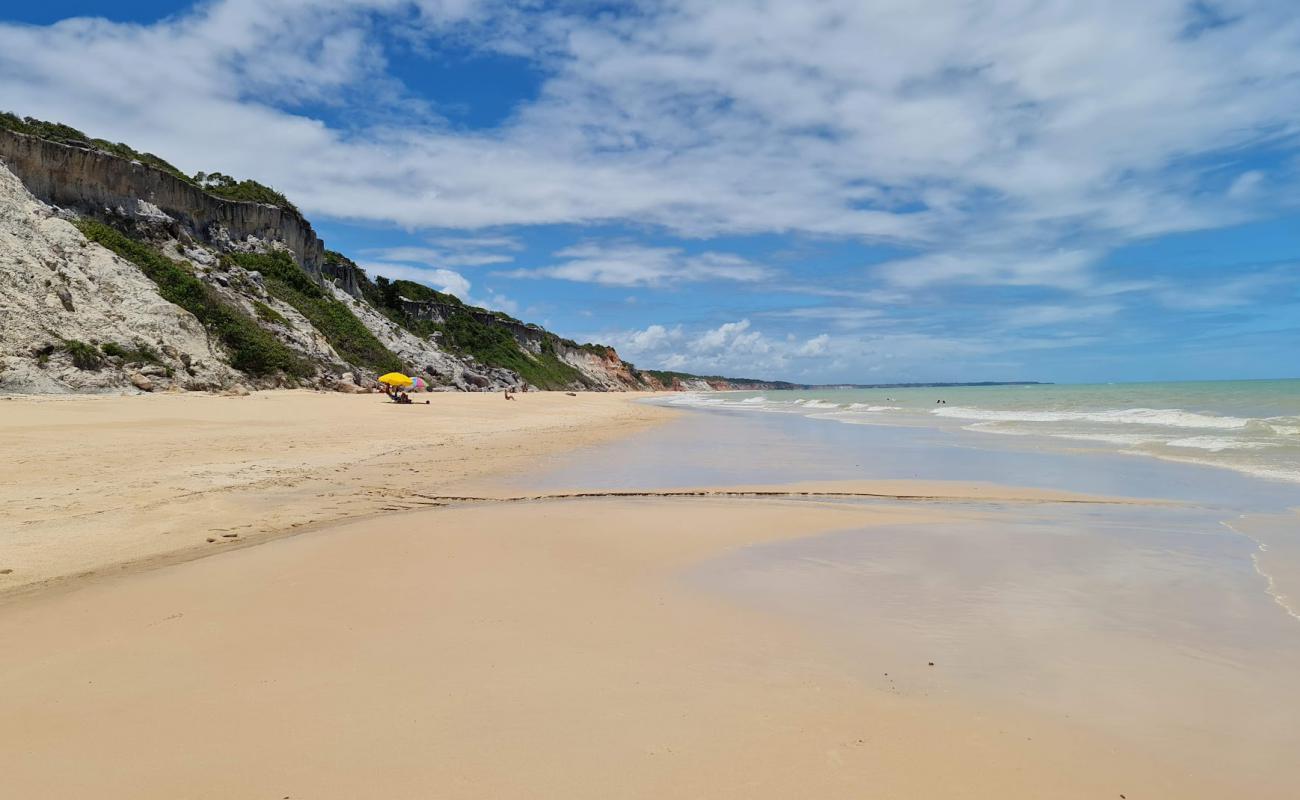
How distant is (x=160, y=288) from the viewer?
100 ft

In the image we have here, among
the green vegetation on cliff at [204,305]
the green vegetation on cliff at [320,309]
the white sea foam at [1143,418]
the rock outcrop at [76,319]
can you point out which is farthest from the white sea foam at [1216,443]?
the green vegetation on cliff at [320,309]

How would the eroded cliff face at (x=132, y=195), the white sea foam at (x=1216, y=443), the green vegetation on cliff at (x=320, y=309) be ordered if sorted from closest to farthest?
the white sea foam at (x=1216, y=443) → the eroded cliff face at (x=132, y=195) → the green vegetation on cliff at (x=320, y=309)

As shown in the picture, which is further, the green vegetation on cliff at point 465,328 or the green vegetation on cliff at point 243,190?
the green vegetation on cliff at point 465,328

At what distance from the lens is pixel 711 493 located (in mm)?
10469

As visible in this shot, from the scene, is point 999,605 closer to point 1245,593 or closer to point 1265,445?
point 1245,593

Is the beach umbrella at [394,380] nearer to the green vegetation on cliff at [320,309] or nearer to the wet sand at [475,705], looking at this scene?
the green vegetation on cliff at [320,309]

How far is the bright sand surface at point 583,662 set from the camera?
9.11 feet

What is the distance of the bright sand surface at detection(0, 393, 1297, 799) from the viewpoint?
2.78 meters

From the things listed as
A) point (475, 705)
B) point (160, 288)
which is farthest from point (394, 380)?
point (475, 705)

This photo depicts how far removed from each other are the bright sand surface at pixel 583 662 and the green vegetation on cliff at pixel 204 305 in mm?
25657

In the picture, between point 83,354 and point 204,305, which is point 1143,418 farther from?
point 204,305

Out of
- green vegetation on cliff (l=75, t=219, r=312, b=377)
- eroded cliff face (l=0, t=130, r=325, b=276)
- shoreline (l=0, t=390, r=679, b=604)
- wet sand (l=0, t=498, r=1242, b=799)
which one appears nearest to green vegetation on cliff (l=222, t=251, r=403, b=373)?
eroded cliff face (l=0, t=130, r=325, b=276)

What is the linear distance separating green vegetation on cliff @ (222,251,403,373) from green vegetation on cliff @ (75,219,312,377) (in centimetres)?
918

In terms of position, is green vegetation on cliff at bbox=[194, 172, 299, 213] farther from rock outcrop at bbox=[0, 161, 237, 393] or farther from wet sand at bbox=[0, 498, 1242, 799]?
wet sand at bbox=[0, 498, 1242, 799]
